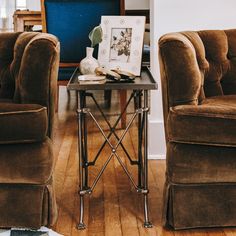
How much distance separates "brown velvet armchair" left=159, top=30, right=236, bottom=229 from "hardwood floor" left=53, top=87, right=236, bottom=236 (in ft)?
0.29

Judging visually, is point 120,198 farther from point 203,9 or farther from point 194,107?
point 203,9

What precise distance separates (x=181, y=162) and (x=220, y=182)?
0.19m

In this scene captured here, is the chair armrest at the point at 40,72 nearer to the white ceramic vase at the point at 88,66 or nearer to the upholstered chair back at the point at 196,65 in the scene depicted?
the white ceramic vase at the point at 88,66

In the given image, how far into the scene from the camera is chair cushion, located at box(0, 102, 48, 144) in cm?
186

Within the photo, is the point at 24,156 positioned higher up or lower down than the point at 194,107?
lower down

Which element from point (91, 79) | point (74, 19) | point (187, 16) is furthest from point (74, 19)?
point (91, 79)

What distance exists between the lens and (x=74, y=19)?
3.50 metres

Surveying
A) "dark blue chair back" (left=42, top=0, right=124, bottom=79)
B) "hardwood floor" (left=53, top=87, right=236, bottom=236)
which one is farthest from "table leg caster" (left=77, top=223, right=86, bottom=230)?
"dark blue chair back" (left=42, top=0, right=124, bottom=79)

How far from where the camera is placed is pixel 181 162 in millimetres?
1927

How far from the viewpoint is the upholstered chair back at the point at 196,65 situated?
6.46 feet

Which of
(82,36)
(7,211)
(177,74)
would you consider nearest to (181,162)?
(177,74)

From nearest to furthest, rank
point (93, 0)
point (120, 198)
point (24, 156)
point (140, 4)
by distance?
1. point (24, 156)
2. point (120, 198)
3. point (93, 0)
4. point (140, 4)

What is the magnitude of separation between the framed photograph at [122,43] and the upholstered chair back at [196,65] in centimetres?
22

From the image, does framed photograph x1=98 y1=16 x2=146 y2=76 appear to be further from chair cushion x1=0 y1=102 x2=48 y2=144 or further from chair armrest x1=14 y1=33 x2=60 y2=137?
chair cushion x1=0 y1=102 x2=48 y2=144
